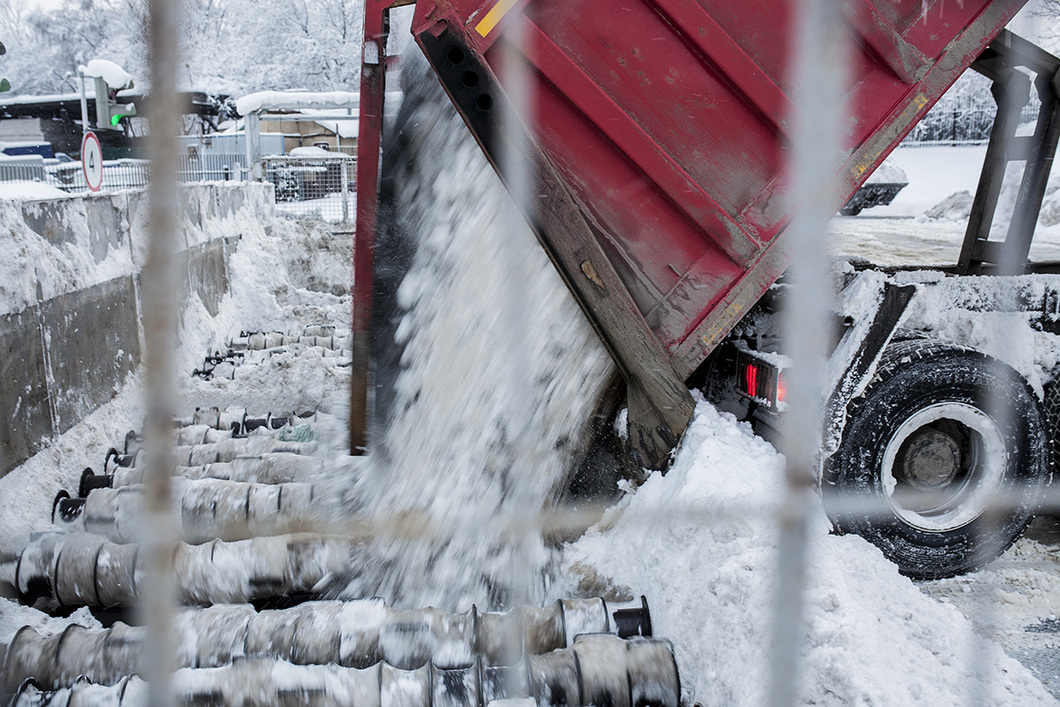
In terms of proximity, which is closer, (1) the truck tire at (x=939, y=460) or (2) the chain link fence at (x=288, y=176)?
(1) the truck tire at (x=939, y=460)

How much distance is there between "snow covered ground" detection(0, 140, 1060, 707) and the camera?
192 centimetres

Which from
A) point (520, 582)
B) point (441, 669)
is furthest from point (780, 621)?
point (441, 669)

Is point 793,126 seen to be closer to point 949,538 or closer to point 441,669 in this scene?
point 949,538

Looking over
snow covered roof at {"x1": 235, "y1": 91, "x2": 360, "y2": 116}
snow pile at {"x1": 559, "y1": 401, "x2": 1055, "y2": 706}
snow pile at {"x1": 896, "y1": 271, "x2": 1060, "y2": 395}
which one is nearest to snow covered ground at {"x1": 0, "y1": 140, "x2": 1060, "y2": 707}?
snow pile at {"x1": 559, "y1": 401, "x2": 1055, "y2": 706}

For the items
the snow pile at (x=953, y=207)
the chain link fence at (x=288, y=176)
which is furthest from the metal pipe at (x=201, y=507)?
the snow pile at (x=953, y=207)

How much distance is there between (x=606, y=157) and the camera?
8.75 feet

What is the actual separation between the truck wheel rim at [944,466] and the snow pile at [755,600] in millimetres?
506

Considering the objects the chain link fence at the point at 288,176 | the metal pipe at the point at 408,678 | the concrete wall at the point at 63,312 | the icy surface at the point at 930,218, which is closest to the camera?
the metal pipe at the point at 408,678

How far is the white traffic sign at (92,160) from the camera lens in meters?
6.38

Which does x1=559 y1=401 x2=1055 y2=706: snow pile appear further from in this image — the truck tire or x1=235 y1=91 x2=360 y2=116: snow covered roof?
x1=235 y1=91 x2=360 y2=116: snow covered roof

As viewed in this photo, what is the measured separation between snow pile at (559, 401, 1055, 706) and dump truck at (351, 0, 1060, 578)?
24cm

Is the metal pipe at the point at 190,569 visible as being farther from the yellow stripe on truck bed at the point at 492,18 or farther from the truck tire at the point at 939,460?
the truck tire at the point at 939,460

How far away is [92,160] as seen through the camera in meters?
6.52

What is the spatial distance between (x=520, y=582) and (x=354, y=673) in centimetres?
106
